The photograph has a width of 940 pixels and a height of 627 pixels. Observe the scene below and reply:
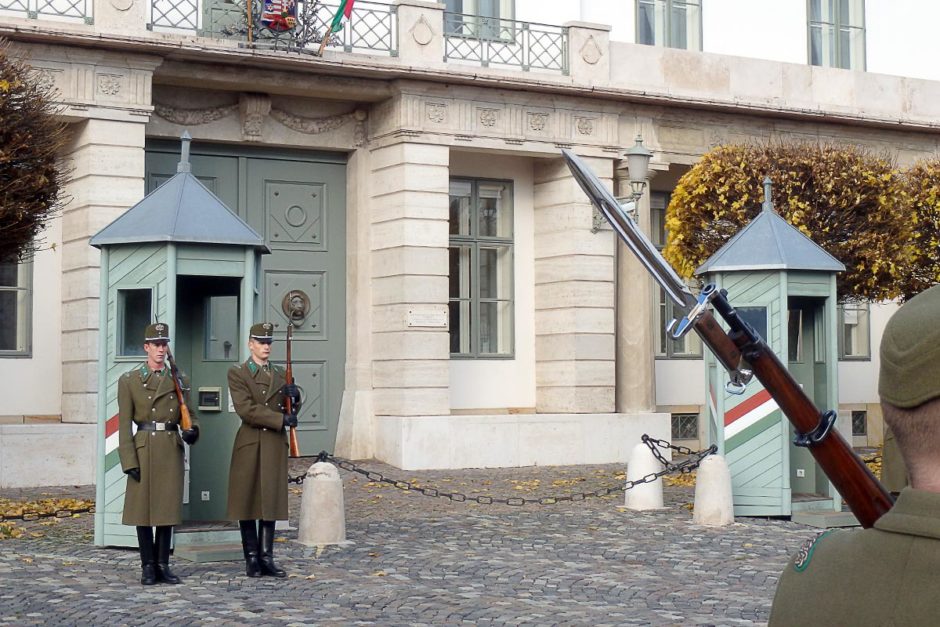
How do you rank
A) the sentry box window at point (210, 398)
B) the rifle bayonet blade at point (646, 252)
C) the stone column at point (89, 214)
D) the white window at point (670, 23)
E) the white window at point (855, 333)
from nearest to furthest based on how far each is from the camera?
the rifle bayonet blade at point (646, 252), the sentry box window at point (210, 398), the stone column at point (89, 214), the white window at point (670, 23), the white window at point (855, 333)

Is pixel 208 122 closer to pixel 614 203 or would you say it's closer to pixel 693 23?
pixel 693 23

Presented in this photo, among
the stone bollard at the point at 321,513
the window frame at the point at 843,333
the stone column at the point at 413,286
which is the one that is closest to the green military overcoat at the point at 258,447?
the stone bollard at the point at 321,513

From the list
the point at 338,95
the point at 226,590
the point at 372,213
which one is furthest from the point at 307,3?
the point at 226,590

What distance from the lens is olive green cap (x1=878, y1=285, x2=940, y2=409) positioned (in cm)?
161

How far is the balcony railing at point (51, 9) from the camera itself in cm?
1616

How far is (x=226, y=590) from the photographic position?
8828 millimetres

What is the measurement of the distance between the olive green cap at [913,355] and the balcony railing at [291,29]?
1613cm

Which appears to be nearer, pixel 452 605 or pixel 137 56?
pixel 452 605

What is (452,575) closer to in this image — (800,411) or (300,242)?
(800,411)

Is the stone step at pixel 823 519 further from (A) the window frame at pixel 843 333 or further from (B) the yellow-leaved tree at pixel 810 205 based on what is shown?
(A) the window frame at pixel 843 333

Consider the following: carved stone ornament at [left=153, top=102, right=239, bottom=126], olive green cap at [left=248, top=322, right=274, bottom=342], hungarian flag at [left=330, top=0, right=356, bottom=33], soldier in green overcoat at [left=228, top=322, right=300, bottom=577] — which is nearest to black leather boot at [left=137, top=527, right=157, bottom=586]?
soldier in green overcoat at [left=228, top=322, right=300, bottom=577]

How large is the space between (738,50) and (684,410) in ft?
18.8

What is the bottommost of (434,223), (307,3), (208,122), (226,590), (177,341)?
(226,590)

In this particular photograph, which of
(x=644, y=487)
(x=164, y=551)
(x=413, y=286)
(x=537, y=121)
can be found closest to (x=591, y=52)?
(x=537, y=121)
